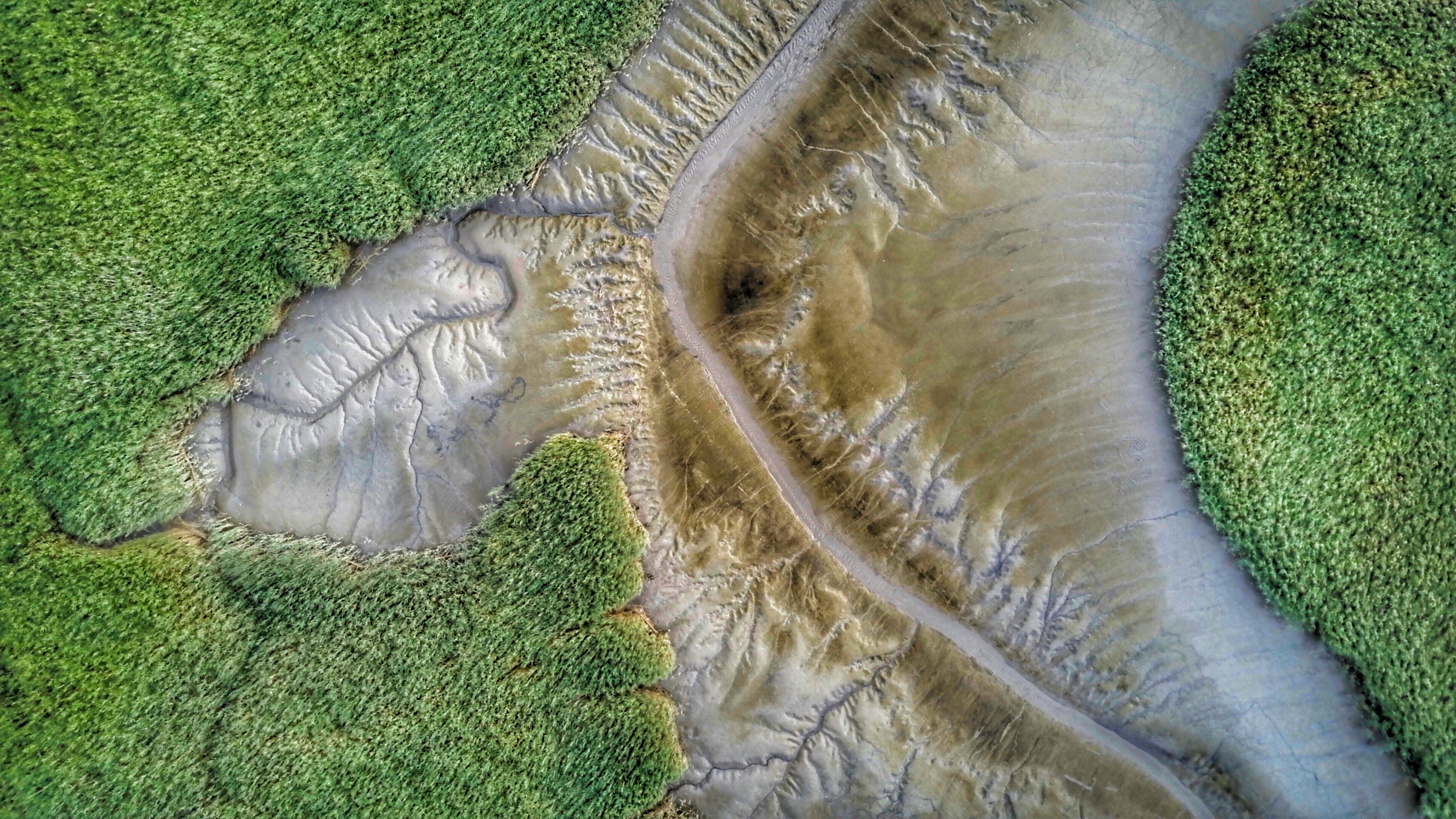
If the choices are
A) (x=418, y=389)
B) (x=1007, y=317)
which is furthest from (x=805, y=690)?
(x=418, y=389)

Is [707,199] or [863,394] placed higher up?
[707,199]

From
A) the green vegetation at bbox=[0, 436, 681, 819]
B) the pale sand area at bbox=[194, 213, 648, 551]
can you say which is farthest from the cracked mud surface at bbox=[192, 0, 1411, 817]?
the green vegetation at bbox=[0, 436, 681, 819]

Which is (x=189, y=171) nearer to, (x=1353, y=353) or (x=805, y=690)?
(x=805, y=690)

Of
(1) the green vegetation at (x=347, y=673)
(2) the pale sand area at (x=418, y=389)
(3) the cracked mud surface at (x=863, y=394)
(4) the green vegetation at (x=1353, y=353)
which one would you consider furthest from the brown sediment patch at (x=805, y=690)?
(4) the green vegetation at (x=1353, y=353)

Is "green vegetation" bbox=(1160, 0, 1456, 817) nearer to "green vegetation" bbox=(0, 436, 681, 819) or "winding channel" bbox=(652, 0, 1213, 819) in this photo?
"winding channel" bbox=(652, 0, 1213, 819)

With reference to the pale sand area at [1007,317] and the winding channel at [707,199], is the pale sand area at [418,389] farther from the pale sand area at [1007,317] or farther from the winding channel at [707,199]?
the pale sand area at [1007,317]
